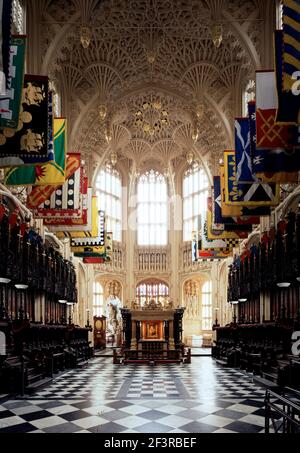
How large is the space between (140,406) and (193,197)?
3277cm

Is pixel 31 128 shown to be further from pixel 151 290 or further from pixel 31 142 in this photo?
pixel 151 290

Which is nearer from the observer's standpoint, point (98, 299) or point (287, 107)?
point (287, 107)

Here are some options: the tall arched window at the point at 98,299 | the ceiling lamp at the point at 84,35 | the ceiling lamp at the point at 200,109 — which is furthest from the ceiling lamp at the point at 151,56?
the tall arched window at the point at 98,299

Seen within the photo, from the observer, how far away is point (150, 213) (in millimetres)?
43719

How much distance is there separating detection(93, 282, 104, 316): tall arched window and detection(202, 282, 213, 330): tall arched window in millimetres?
8167

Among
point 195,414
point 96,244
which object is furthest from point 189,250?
point 195,414

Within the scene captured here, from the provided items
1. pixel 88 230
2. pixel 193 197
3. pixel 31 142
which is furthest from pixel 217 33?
pixel 193 197

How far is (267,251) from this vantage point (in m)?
18.8

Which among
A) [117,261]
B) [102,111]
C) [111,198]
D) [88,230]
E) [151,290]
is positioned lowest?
[151,290]

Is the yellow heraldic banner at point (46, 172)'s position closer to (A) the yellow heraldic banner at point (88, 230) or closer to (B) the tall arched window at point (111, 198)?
(A) the yellow heraldic banner at point (88, 230)

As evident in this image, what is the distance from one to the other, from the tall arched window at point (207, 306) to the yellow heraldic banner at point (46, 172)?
1061 inches

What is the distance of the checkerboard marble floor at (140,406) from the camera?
26.3 feet

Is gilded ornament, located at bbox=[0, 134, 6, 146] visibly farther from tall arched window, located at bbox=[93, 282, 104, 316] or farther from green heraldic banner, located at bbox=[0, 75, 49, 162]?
tall arched window, located at bbox=[93, 282, 104, 316]
